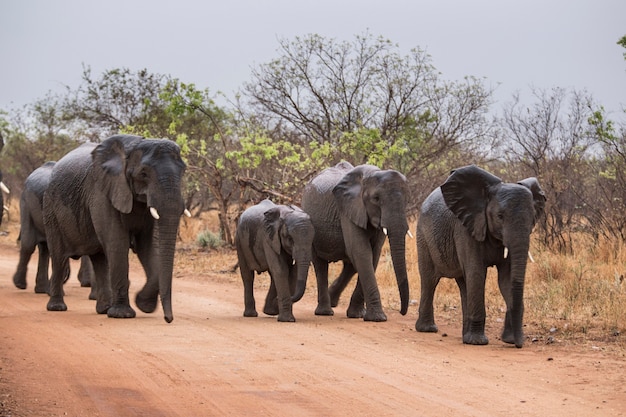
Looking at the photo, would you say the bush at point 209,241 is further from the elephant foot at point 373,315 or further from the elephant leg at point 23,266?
the elephant foot at point 373,315

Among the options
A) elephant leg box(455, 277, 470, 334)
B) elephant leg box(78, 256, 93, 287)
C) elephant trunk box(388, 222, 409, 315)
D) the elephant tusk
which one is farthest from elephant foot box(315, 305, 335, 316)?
elephant leg box(78, 256, 93, 287)

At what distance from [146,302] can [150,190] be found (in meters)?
1.47

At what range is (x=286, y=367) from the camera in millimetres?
9531

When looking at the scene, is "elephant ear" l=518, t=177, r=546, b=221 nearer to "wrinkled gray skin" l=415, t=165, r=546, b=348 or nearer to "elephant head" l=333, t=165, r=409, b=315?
"wrinkled gray skin" l=415, t=165, r=546, b=348

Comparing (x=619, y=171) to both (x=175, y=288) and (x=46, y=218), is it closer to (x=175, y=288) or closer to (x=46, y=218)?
(x=175, y=288)

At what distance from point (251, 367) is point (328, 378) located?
83 centimetres

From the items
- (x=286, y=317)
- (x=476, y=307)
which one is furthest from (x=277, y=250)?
(x=476, y=307)

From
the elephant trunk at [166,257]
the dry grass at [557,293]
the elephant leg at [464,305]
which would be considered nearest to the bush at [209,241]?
the dry grass at [557,293]

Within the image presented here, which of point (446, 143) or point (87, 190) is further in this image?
point (446, 143)

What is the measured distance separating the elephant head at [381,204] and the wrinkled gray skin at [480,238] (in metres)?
0.64

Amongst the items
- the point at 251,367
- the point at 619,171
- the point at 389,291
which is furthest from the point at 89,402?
the point at 619,171

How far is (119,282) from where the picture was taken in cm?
1317

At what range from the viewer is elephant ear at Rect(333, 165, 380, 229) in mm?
13750

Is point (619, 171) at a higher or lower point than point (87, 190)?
higher
